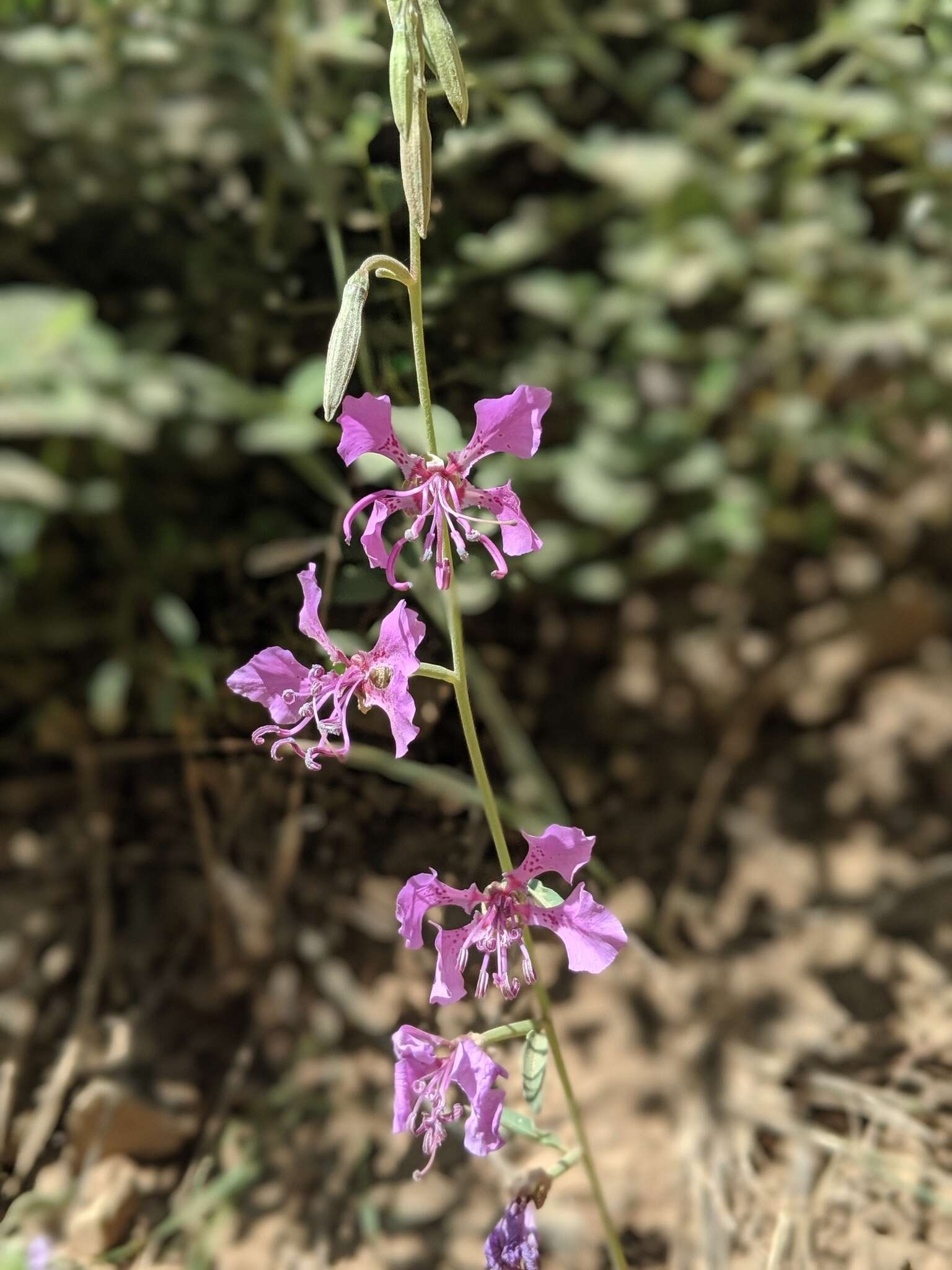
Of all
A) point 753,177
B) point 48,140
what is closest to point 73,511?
point 48,140

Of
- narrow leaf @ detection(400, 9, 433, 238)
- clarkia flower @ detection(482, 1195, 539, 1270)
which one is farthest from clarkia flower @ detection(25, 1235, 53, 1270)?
narrow leaf @ detection(400, 9, 433, 238)

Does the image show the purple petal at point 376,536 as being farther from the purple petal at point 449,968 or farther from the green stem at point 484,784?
the purple petal at point 449,968

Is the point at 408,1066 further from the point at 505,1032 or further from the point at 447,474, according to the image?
the point at 447,474

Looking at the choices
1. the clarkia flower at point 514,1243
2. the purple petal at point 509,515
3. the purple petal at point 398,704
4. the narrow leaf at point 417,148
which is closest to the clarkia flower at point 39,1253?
the clarkia flower at point 514,1243

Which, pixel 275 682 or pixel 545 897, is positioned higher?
pixel 275 682

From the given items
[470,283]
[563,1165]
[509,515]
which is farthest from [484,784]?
[470,283]
